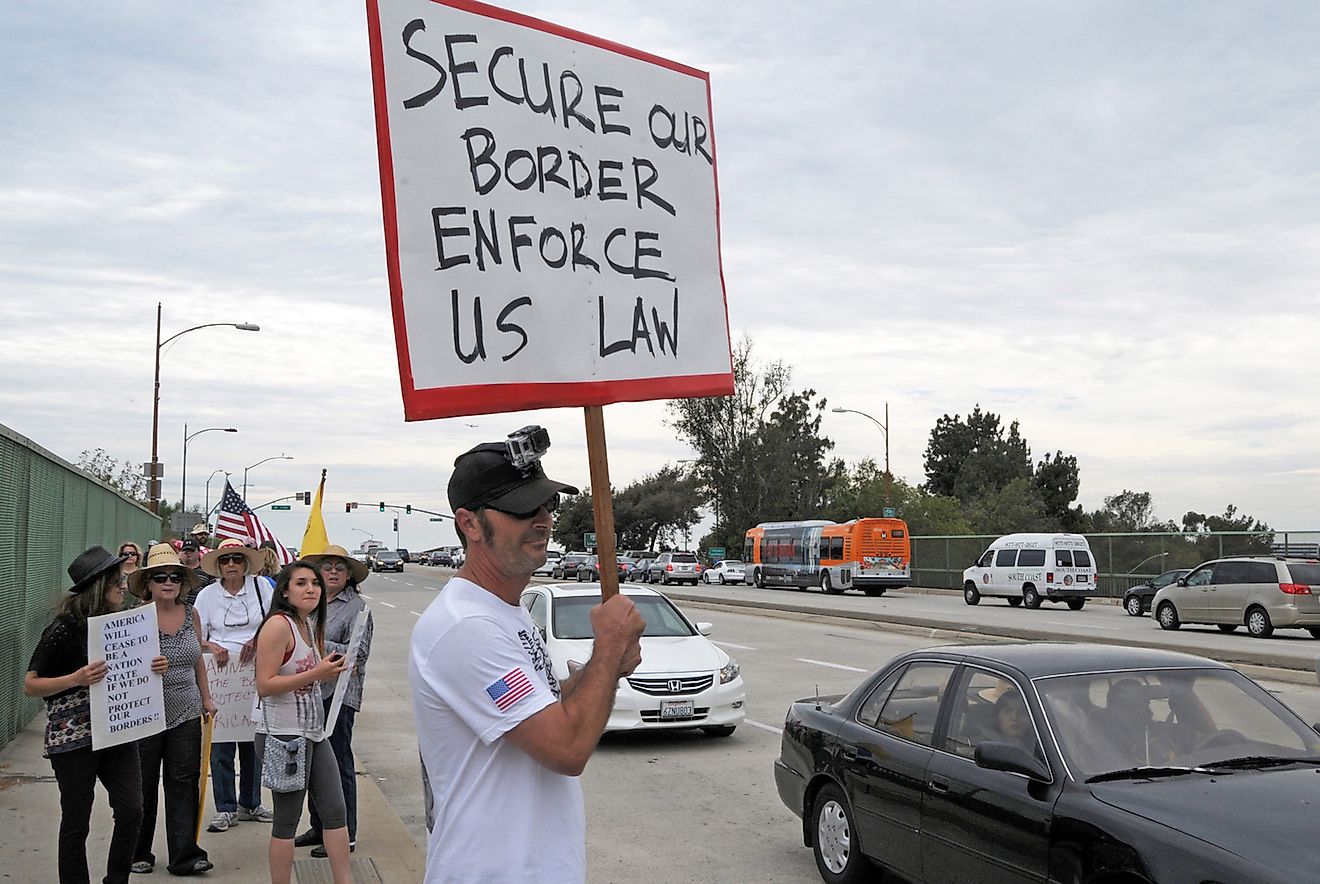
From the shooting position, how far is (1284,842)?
4.38 meters

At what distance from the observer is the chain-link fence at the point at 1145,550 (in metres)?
36.7

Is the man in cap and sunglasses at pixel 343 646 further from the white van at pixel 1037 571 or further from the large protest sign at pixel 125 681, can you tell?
the white van at pixel 1037 571

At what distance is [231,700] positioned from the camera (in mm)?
8016

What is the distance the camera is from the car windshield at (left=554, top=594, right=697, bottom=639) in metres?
13.3

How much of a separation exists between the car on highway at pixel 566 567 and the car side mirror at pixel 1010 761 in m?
65.6

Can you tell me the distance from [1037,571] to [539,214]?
38965 millimetres

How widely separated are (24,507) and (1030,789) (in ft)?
34.1

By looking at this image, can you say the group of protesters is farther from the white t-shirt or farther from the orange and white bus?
the orange and white bus

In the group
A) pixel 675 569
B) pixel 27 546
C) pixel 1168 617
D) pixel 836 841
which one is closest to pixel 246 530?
pixel 27 546

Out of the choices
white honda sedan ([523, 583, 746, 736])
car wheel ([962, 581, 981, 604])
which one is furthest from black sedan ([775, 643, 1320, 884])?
car wheel ([962, 581, 981, 604])

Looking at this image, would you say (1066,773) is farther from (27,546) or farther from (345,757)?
(27,546)

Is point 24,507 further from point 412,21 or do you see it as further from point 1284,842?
point 1284,842

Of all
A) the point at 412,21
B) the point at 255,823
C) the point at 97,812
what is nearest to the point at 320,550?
the point at 255,823

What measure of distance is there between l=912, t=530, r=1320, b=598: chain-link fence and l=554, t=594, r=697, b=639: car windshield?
92.2 feet
